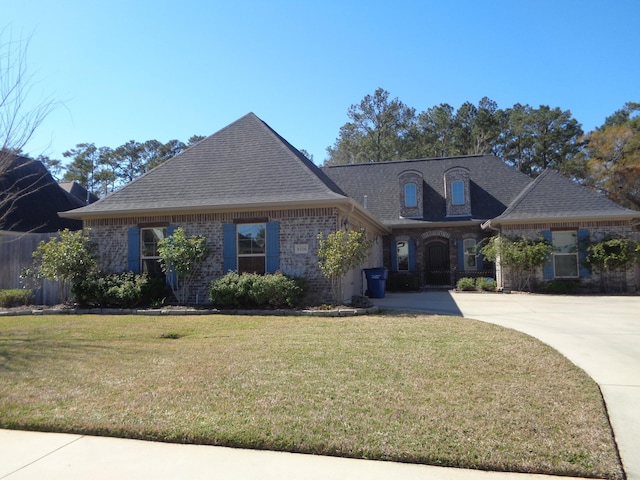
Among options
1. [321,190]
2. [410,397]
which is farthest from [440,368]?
[321,190]

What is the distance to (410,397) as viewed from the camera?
14.9ft

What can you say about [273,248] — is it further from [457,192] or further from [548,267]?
[457,192]

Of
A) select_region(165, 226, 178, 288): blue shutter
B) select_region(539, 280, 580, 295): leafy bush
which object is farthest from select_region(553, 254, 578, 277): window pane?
select_region(165, 226, 178, 288): blue shutter

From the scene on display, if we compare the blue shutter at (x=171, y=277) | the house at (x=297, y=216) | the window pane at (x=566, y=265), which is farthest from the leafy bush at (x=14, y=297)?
the window pane at (x=566, y=265)

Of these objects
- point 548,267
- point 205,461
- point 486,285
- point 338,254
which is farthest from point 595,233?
A: point 205,461

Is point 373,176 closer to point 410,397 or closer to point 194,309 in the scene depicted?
point 194,309

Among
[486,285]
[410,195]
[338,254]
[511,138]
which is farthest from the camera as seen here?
[511,138]

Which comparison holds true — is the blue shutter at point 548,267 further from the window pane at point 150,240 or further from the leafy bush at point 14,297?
the leafy bush at point 14,297

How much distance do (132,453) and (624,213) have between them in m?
17.7

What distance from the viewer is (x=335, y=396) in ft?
15.1

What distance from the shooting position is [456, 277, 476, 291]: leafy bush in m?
17.9

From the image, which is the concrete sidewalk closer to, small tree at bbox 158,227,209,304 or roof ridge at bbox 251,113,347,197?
small tree at bbox 158,227,209,304

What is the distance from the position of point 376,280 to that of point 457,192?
23.4 feet

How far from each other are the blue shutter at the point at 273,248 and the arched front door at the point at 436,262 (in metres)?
10.0
